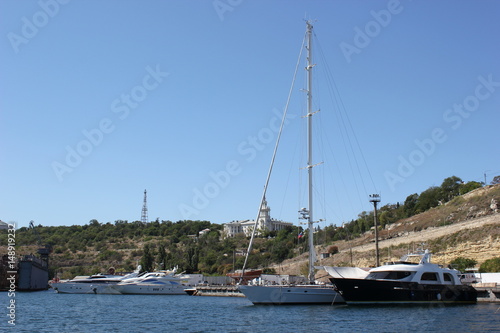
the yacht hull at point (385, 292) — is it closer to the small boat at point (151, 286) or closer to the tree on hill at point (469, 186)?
the small boat at point (151, 286)

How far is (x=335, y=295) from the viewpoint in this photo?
42000mm

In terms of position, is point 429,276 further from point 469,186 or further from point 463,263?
point 469,186

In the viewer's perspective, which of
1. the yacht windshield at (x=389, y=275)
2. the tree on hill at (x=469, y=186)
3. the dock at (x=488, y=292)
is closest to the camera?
the yacht windshield at (x=389, y=275)

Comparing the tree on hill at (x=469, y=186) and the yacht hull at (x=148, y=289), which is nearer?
the yacht hull at (x=148, y=289)

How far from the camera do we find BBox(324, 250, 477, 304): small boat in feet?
133

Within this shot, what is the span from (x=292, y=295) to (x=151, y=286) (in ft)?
148

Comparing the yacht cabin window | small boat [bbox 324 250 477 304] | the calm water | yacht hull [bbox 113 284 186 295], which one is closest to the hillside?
yacht hull [bbox 113 284 186 295]

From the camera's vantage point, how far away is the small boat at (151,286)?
3172 inches

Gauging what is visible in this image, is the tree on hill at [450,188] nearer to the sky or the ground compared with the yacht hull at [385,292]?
nearer to the sky

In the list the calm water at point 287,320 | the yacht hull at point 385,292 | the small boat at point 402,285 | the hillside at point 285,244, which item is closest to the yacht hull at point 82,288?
the hillside at point 285,244

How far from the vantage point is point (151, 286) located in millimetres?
80938

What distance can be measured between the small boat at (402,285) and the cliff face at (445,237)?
23524 mm

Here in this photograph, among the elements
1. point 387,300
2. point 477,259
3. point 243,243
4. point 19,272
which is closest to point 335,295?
point 387,300

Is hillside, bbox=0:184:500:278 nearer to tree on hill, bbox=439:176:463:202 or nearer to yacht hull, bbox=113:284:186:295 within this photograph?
tree on hill, bbox=439:176:463:202
